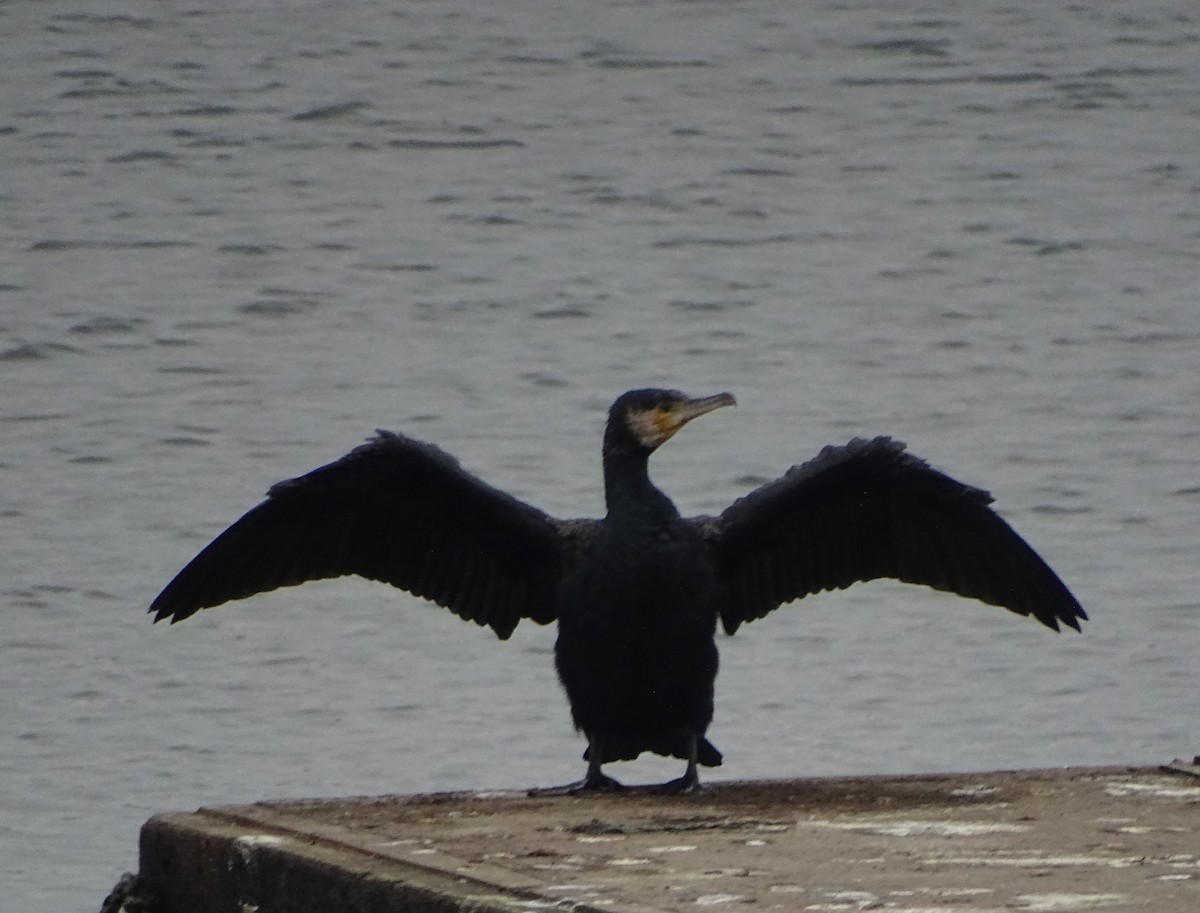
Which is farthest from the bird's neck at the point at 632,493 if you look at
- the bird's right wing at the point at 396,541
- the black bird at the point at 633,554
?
the bird's right wing at the point at 396,541

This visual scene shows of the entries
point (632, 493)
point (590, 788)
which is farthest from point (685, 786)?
point (632, 493)

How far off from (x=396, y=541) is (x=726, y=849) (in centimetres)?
172

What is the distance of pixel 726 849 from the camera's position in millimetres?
4375

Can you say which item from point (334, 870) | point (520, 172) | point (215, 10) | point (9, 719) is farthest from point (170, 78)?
point (334, 870)

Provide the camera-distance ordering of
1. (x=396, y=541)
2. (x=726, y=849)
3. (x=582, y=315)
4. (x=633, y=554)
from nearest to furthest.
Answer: (x=726, y=849), (x=633, y=554), (x=396, y=541), (x=582, y=315)

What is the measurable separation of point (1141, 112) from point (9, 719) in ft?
24.1

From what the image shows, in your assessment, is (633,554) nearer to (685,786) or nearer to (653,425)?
(653,425)

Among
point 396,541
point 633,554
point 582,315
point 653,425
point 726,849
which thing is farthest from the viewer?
point 582,315

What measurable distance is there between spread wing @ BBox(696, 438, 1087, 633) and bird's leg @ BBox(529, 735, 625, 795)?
475mm

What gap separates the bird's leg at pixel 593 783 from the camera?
17.5ft

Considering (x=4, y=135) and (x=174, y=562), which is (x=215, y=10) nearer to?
(x=4, y=135)

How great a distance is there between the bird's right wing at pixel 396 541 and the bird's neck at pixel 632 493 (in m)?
0.24

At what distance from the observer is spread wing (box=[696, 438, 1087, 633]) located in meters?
5.67

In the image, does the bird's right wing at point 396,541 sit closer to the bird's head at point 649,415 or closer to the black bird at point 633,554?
the black bird at point 633,554
